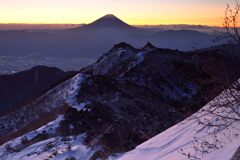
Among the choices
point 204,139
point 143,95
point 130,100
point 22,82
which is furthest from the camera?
point 22,82

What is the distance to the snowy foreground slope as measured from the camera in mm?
7504

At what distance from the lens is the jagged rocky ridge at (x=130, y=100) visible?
12.6 meters

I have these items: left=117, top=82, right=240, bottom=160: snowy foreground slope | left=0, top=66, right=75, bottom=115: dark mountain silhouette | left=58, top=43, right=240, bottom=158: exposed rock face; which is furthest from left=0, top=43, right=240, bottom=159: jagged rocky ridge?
left=0, top=66, right=75, bottom=115: dark mountain silhouette

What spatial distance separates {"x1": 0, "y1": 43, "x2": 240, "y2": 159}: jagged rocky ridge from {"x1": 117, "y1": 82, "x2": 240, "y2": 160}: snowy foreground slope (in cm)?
39

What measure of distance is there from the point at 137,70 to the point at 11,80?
155643 millimetres

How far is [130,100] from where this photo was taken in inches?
1257

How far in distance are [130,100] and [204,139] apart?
23.6m

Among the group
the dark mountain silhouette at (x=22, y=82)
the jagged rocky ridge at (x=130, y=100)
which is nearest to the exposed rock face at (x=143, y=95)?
the jagged rocky ridge at (x=130, y=100)

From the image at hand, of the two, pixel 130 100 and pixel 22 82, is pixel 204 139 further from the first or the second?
pixel 22 82

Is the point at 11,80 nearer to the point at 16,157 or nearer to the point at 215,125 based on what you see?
the point at 16,157

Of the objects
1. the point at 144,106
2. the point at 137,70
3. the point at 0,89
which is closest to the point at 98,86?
the point at 144,106

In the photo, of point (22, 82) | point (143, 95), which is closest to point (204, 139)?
point (143, 95)

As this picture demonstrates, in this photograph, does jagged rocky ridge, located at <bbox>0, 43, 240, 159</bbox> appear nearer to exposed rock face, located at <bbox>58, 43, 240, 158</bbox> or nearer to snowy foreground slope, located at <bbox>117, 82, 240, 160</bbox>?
exposed rock face, located at <bbox>58, 43, 240, 158</bbox>

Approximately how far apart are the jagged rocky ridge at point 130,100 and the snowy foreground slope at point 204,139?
1.28 ft
